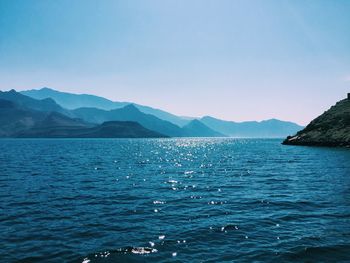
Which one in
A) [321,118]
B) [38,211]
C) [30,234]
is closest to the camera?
[30,234]

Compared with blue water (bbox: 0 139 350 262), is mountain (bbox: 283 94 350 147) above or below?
above

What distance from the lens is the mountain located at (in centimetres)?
13907

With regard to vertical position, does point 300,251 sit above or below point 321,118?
below

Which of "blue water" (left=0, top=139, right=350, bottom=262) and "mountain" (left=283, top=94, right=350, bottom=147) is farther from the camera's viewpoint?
"mountain" (left=283, top=94, right=350, bottom=147)

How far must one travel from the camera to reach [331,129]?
15238cm

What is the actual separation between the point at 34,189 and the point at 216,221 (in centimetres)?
2644

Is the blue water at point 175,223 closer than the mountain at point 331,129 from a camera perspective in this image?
Yes

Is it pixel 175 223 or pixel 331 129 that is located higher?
pixel 331 129

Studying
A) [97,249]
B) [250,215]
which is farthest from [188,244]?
[250,215]

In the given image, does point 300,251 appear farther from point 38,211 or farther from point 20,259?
point 38,211

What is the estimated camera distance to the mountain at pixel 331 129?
13907cm

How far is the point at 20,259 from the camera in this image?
17.6 m

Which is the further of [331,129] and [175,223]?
[331,129]

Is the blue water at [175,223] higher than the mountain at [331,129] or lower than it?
lower
